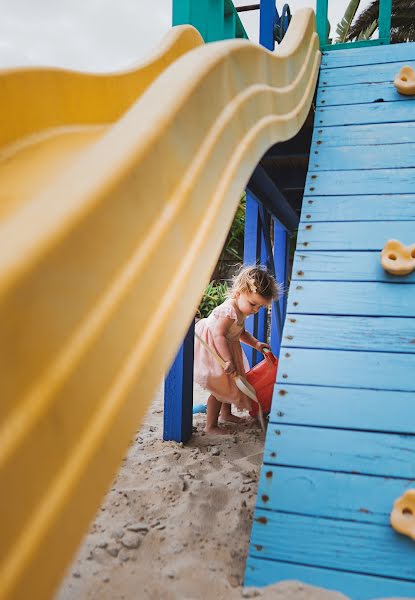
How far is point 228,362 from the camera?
299 centimetres

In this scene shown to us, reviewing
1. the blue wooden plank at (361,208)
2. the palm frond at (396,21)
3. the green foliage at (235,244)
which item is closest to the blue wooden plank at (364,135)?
Result: the blue wooden plank at (361,208)

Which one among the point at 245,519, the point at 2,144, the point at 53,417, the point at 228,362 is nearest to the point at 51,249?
the point at 53,417

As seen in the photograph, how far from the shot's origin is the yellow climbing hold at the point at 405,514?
1.24 meters

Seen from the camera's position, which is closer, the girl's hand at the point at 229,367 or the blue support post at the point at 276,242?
the blue support post at the point at 276,242

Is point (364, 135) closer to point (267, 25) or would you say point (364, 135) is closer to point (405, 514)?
point (267, 25)

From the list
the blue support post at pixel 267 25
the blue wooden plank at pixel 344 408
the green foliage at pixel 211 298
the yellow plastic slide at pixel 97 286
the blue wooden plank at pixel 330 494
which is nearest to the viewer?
the yellow plastic slide at pixel 97 286

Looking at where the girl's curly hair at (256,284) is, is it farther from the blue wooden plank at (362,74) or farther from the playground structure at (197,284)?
the blue wooden plank at (362,74)

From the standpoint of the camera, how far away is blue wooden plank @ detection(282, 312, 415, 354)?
1.63 m

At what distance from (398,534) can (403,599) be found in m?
0.14

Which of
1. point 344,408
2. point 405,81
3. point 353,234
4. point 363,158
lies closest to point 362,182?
point 363,158

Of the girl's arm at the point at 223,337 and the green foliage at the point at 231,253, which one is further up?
the girl's arm at the point at 223,337

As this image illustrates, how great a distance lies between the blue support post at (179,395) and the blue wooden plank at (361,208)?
99 cm

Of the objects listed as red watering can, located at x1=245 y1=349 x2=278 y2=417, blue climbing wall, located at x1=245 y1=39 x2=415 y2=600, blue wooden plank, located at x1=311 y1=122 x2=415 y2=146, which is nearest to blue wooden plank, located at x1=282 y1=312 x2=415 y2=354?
blue climbing wall, located at x1=245 y1=39 x2=415 y2=600

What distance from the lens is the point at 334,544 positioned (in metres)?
1.29
